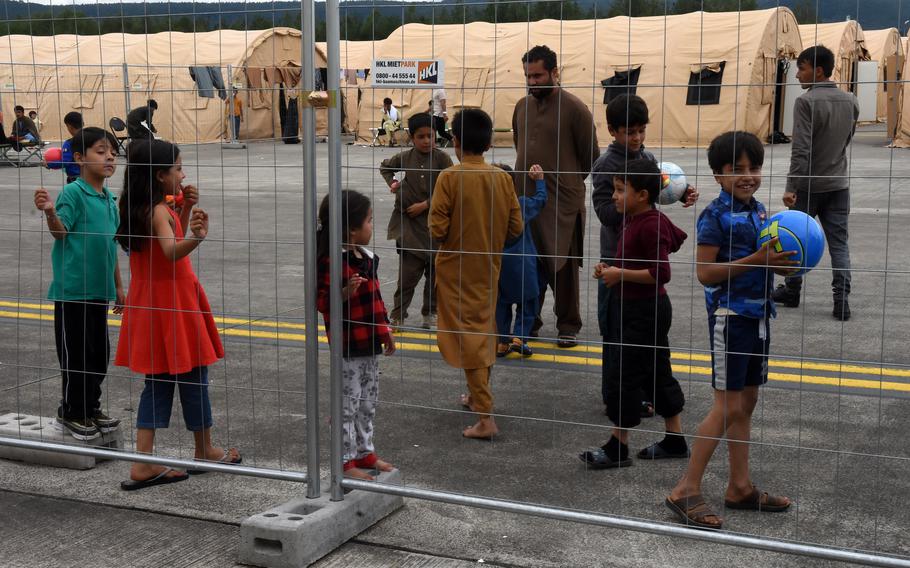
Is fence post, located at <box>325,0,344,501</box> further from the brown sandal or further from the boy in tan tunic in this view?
the brown sandal

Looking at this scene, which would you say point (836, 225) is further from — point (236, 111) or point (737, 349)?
point (236, 111)

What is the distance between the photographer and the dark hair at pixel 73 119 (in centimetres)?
642

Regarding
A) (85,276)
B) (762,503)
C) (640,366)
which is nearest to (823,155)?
(640,366)

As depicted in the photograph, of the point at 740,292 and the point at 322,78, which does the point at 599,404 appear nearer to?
the point at 740,292

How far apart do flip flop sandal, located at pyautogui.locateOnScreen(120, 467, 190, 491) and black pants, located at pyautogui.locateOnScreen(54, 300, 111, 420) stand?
1.87 feet

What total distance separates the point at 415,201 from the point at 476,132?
1772 millimetres

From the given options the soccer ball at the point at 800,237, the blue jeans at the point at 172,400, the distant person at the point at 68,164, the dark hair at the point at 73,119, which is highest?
the dark hair at the point at 73,119

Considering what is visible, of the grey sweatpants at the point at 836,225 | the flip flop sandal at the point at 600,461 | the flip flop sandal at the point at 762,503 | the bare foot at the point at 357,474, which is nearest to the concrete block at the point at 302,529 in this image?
the bare foot at the point at 357,474

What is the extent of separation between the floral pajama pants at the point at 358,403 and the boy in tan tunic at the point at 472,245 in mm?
473

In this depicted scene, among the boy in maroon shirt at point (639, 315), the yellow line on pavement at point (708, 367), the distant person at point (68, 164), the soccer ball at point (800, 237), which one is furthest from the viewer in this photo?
the yellow line on pavement at point (708, 367)

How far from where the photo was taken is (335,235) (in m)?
3.97

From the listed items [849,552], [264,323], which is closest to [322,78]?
[849,552]

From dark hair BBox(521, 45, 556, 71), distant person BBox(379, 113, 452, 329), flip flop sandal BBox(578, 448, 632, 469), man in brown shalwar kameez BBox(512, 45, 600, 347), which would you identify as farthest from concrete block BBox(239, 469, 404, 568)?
dark hair BBox(521, 45, 556, 71)

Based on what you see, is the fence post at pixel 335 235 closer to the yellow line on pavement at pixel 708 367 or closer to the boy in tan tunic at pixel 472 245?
the boy in tan tunic at pixel 472 245
